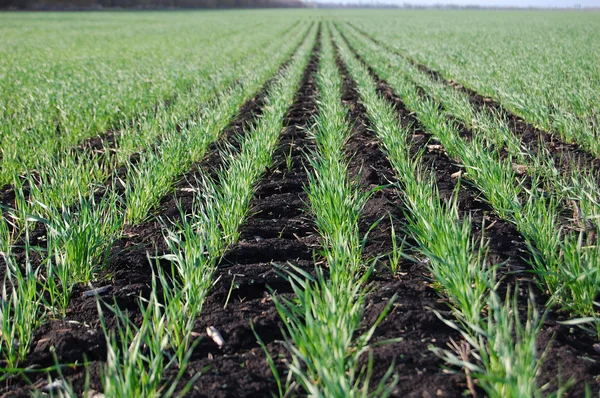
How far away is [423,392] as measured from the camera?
1.64 metres

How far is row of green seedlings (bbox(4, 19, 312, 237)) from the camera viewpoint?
3121 mm

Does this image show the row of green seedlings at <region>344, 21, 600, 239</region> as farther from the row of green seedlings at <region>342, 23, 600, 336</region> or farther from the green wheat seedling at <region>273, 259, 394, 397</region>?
the green wheat seedling at <region>273, 259, 394, 397</region>

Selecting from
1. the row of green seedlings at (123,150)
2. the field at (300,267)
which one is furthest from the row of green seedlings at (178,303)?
the row of green seedlings at (123,150)

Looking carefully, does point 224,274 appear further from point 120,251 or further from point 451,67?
point 451,67

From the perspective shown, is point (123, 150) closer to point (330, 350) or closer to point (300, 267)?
point (300, 267)

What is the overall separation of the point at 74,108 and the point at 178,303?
4588 mm

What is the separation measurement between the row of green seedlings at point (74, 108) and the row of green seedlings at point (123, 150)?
68 millimetres

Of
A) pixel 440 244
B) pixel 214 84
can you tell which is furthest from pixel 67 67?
pixel 440 244

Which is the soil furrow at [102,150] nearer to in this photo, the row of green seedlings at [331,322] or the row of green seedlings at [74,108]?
the row of green seedlings at [74,108]

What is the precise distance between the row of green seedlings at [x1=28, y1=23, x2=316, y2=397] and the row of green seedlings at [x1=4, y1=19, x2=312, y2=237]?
0.63m

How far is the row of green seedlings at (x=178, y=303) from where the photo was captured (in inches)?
59.6

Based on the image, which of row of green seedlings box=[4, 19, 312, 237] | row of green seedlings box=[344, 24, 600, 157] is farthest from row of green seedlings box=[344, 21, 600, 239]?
row of green seedlings box=[4, 19, 312, 237]

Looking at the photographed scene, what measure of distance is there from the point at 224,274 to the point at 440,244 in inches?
40.3

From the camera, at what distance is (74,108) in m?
5.86
